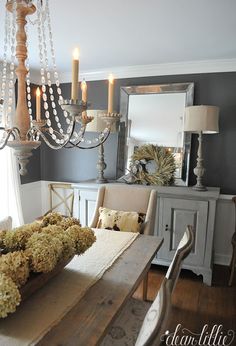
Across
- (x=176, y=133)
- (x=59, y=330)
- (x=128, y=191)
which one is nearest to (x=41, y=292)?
A: (x=59, y=330)

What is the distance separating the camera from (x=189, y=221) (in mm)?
2785

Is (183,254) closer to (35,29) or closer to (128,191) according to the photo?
(128,191)

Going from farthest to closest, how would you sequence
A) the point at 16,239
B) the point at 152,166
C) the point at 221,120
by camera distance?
the point at 152,166 < the point at 221,120 < the point at 16,239

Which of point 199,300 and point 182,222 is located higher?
point 182,222

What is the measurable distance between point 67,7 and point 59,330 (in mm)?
1922

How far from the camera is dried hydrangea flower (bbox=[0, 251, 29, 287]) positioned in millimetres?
1034

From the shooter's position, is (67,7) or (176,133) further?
(176,133)

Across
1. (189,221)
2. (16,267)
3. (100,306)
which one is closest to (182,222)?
(189,221)

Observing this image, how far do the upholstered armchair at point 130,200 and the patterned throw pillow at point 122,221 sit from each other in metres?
0.08

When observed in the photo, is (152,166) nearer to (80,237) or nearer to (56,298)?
(80,237)

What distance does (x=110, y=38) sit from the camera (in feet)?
8.02

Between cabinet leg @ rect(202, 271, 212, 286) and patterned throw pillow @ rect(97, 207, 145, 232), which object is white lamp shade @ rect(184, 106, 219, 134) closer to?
patterned throw pillow @ rect(97, 207, 145, 232)

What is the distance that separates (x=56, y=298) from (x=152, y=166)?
224 centimetres

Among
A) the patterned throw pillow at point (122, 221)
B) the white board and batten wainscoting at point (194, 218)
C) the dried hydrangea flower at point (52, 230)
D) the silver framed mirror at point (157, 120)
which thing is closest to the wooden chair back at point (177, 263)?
the dried hydrangea flower at point (52, 230)
